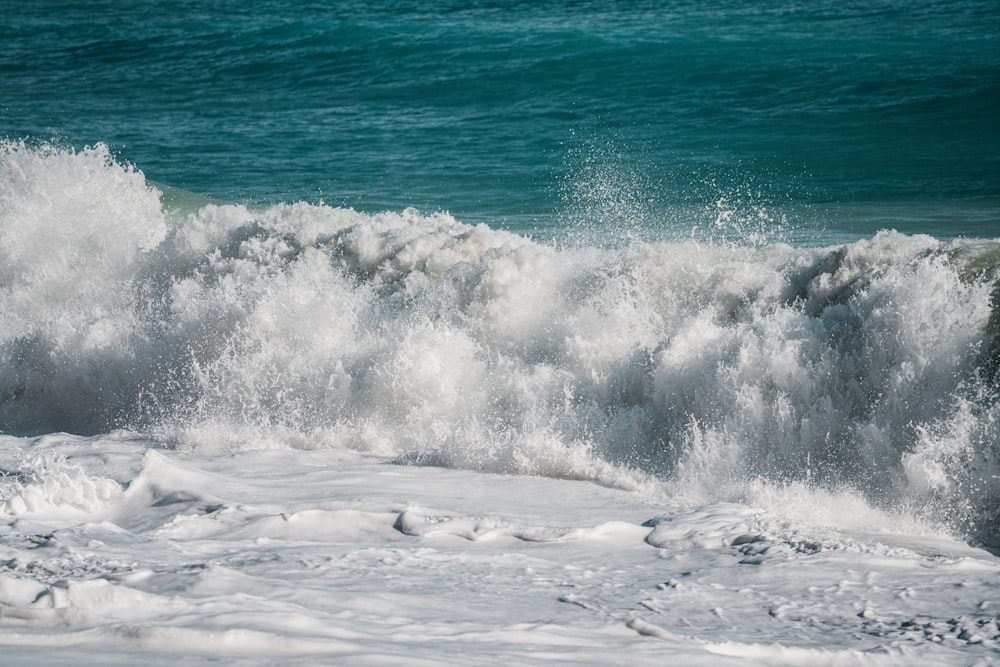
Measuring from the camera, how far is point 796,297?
20.4 ft

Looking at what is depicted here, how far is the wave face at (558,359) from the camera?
16.9 ft

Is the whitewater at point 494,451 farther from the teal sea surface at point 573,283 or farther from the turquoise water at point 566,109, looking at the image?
the turquoise water at point 566,109

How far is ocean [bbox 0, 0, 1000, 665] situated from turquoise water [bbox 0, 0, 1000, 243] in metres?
0.24

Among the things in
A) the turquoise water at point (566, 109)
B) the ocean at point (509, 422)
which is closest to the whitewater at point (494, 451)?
the ocean at point (509, 422)

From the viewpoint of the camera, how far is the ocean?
3.09 metres

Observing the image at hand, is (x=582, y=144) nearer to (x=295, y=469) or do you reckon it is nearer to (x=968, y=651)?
(x=295, y=469)

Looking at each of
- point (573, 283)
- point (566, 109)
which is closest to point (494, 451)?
point (573, 283)

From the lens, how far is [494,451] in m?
5.52

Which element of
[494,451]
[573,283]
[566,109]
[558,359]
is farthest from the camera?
[566,109]

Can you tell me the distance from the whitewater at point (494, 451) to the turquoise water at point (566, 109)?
415 cm

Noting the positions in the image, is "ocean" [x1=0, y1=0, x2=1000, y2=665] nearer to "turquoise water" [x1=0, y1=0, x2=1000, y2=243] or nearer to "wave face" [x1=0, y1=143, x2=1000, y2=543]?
"wave face" [x1=0, y1=143, x2=1000, y2=543]

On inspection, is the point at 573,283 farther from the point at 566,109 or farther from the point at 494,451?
the point at 566,109

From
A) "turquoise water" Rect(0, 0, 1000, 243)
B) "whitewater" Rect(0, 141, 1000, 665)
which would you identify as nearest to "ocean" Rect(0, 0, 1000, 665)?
"whitewater" Rect(0, 141, 1000, 665)

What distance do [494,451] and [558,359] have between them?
1061mm
